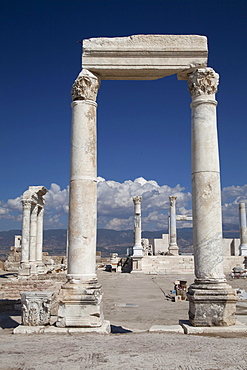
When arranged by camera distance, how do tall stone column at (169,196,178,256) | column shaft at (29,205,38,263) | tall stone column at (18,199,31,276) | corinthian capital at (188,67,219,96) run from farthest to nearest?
1. tall stone column at (169,196,178,256)
2. column shaft at (29,205,38,263)
3. tall stone column at (18,199,31,276)
4. corinthian capital at (188,67,219,96)

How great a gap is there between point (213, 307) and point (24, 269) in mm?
19978

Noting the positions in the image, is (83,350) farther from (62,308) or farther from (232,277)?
(232,277)

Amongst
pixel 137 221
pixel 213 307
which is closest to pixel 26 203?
pixel 137 221

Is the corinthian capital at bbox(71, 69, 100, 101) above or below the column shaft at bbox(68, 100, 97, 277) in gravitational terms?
above

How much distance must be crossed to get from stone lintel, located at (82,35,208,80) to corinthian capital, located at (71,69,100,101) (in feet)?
0.83

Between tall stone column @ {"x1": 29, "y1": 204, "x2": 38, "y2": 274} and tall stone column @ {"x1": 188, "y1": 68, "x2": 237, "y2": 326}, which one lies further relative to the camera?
tall stone column @ {"x1": 29, "y1": 204, "x2": 38, "y2": 274}

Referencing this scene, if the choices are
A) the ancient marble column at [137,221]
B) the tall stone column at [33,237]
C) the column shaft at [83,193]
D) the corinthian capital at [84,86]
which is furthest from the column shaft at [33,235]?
the corinthian capital at [84,86]

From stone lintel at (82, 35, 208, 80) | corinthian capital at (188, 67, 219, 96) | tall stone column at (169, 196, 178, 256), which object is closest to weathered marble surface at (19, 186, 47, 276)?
tall stone column at (169, 196, 178, 256)

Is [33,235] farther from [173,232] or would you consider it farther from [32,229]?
[173,232]

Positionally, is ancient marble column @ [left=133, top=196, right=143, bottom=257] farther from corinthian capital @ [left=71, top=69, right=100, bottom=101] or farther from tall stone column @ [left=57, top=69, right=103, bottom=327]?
corinthian capital @ [left=71, top=69, right=100, bottom=101]

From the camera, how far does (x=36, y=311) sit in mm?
9445

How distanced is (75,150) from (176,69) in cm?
362

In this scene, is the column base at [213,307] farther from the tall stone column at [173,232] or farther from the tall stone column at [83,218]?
the tall stone column at [173,232]

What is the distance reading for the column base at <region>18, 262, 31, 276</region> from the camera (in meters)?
26.4
